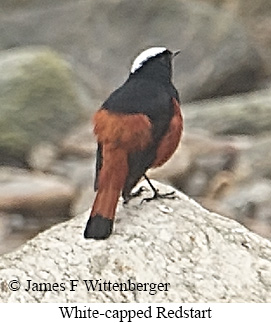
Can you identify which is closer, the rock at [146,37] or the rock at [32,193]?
the rock at [32,193]

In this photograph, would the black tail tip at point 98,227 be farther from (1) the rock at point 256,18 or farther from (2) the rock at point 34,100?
(1) the rock at point 256,18

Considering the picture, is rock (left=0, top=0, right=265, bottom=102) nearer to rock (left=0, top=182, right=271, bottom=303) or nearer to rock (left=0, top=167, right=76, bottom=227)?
rock (left=0, top=167, right=76, bottom=227)

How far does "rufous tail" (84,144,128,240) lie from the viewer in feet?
4.48

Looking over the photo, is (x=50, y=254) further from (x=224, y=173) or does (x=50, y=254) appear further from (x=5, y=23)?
(x=5, y=23)

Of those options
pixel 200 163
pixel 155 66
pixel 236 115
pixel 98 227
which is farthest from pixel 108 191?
pixel 236 115

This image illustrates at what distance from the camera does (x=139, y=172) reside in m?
1.38

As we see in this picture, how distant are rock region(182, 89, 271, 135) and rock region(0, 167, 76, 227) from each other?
256mm

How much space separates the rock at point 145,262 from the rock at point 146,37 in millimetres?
439

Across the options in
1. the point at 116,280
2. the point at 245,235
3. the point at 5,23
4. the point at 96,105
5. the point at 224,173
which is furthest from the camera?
the point at 5,23

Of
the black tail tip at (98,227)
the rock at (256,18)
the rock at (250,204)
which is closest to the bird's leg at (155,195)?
the black tail tip at (98,227)

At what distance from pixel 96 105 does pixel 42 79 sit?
25 centimetres

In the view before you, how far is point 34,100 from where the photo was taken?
1.87 meters

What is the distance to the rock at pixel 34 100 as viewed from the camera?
5.93 feet

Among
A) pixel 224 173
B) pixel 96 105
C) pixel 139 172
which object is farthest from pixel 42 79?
pixel 139 172
